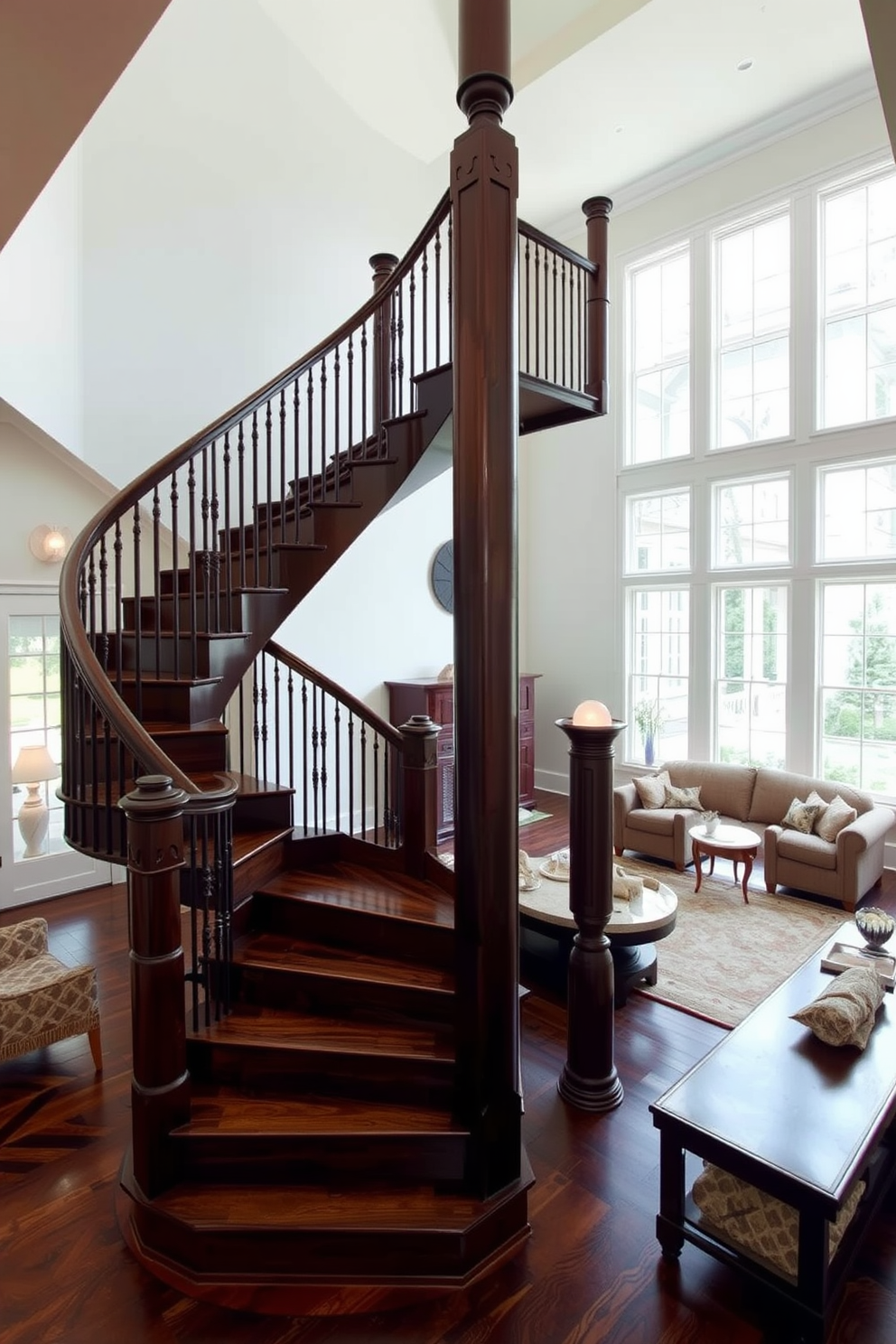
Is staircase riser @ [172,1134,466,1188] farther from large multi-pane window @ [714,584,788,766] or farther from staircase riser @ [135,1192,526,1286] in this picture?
large multi-pane window @ [714,584,788,766]

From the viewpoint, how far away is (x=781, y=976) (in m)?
4.04

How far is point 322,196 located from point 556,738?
5.87 meters

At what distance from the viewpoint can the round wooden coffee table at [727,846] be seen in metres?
5.18

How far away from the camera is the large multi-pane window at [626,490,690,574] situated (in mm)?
7297

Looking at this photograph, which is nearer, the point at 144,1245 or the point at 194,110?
the point at 144,1245

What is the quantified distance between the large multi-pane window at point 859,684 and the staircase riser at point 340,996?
5.00 metres

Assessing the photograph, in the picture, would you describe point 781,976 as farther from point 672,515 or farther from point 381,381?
point 672,515

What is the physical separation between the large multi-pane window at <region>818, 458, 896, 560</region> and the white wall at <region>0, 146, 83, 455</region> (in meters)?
5.95

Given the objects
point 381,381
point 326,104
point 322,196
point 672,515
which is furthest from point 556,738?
point 326,104

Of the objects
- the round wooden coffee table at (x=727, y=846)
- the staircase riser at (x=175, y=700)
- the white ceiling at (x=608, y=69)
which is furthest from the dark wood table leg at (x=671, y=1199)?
the white ceiling at (x=608, y=69)

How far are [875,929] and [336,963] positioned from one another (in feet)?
7.99

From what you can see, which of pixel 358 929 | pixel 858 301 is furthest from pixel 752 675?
pixel 358 929

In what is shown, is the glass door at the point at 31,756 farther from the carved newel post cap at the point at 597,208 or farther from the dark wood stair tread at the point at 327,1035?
the carved newel post cap at the point at 597,208

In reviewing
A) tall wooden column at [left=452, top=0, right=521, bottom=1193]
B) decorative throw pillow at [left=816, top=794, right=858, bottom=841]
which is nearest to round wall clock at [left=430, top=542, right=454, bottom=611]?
decorative throw pillow at [left=816, top=794, right=858, bottom=841]
